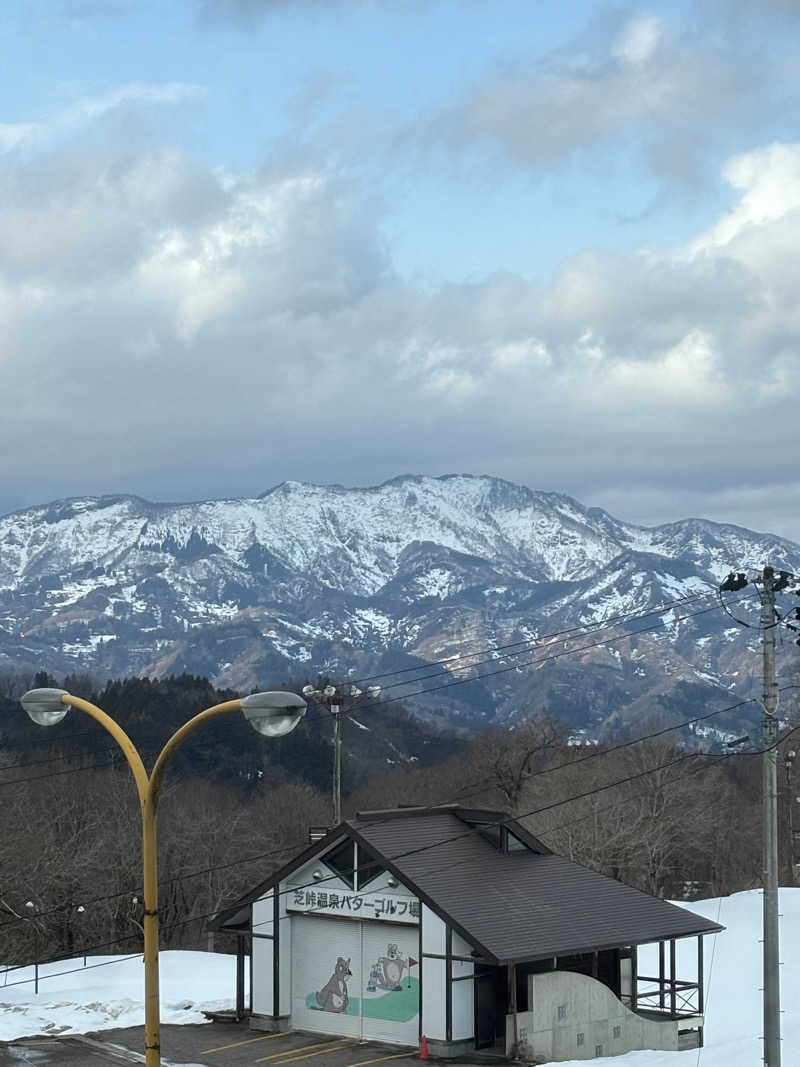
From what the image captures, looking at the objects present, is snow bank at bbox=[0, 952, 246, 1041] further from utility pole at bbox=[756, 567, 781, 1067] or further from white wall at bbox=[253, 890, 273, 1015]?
utility pole at bbox=[756, 567, 781, 1067]

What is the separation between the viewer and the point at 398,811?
131 ft

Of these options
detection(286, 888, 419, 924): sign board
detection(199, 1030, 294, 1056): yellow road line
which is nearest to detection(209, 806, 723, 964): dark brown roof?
detection(286, 888, 419, 924): sign board

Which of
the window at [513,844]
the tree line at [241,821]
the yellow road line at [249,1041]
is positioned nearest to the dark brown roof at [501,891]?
the window at [513,844]

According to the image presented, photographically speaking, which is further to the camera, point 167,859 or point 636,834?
point 167,859

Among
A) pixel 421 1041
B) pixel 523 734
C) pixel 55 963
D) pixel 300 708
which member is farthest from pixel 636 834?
pixel 300 708

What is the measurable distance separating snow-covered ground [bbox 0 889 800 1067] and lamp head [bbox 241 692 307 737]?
21550 mm

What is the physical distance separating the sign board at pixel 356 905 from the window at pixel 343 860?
0.50 m

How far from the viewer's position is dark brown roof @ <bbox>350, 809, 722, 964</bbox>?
3578 cm

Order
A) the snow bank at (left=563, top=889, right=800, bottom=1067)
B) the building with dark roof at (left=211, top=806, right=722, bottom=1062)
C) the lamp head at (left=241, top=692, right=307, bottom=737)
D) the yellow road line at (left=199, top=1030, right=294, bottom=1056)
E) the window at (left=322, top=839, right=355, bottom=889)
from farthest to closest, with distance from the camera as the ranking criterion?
the window at (left=322, top=839, right=355, bottom=889)
the snow bank at (left=563, top=889, right=800, bottom=1067)
the yellow road line at (left=199, top=1030, right=294, bottom=1056)
the building with dark roof at (left=211, top=806, right=722, bottom=1062)
the lamp head at (left=241, top=692, right=307, bottom=737)

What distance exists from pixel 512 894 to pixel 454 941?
2993 mm

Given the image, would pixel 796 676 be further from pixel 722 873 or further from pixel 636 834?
pixel 636 834

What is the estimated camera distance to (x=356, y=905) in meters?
37.7

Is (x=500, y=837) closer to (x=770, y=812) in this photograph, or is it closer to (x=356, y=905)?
(x=356, y=905)

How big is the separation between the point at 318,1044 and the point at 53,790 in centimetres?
6974
